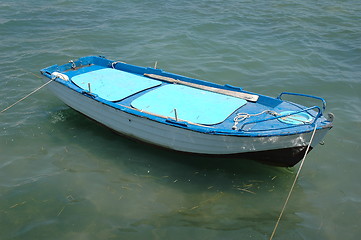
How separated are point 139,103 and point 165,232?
3400 millimetres

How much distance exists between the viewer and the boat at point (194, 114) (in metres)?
7.18

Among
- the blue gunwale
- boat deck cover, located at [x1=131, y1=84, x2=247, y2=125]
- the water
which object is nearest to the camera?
the water

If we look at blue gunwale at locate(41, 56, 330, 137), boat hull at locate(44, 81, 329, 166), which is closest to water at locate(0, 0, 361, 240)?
boat hull at locate(44, 81, 329, 166)

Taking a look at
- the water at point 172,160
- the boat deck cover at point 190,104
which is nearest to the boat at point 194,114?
the boat deck cover at point 190,104

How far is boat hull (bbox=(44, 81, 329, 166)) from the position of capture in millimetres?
7129

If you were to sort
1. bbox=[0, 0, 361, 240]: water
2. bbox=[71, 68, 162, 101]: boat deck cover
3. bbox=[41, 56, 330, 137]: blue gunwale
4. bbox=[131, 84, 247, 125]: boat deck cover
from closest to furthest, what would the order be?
1. bbox=[0, 0, 361, 240]: water
2. bbox=[41, 56, 330, 137]: blue gunwale
3. bbox=[131, 84, 247, 125]: boat deck cover
4. bbox=[71, 68, 162, 101]: boat deck cover

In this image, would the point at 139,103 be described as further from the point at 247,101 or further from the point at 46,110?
the point at 46,110

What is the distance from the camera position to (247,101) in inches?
344

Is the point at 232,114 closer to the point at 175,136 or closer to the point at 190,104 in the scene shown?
the point at 190,104

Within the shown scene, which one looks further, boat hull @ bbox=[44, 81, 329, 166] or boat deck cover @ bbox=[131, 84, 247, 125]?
boat deck cover @ bbox=[131, 84, 247, 125]

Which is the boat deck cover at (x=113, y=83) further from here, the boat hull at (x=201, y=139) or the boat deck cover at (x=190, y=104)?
the boat deck cover at (x=190, y=104)

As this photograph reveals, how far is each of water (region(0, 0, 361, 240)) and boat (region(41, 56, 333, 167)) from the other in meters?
0.75

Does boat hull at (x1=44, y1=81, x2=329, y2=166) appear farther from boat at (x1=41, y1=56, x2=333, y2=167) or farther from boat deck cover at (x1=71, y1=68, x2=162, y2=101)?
boat deck cover at (x1=71, y1=68, x2=162, y2=101)

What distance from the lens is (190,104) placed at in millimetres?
8336
